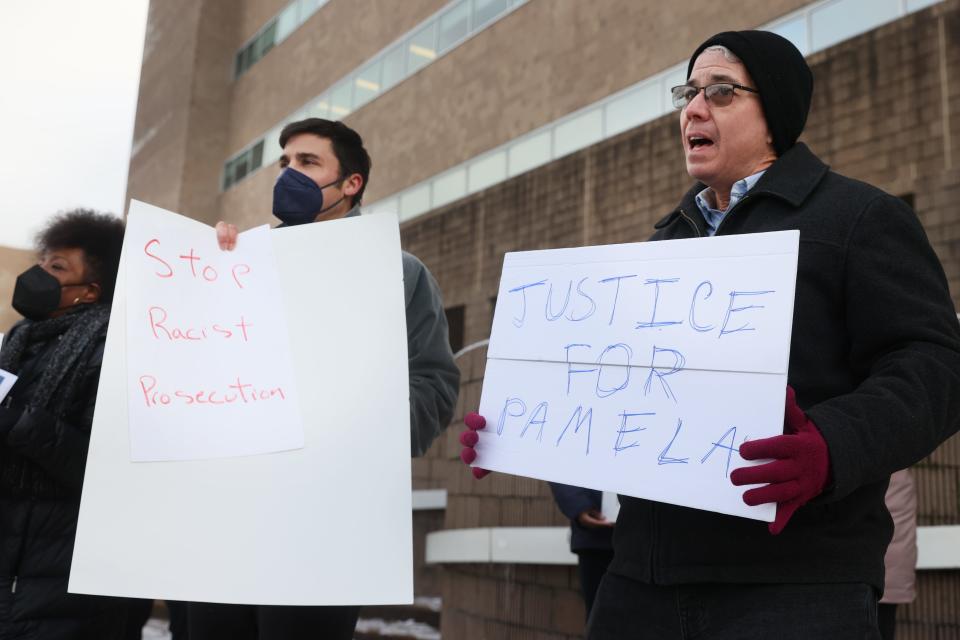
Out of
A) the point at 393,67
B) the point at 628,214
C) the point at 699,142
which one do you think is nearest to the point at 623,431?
the point at 699,142

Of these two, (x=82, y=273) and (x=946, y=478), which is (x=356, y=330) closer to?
(x=82, y=273)

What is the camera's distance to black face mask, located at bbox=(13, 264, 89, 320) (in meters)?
3.12

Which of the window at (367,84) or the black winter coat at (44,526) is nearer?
the black winter coat at (44,526)

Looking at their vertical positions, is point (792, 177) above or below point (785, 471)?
above

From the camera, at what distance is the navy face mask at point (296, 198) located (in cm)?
277

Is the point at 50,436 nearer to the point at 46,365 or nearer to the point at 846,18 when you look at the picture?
the point at 46,365

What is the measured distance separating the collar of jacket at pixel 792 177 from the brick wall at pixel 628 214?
131 inches

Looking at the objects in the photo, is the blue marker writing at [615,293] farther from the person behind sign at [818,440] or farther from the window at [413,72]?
the window at [413,72]

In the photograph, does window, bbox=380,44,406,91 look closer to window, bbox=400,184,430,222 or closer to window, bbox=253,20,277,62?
window, bbox=400,184,430,222

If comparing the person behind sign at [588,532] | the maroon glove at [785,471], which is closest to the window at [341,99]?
the person behind sign at [588,532]

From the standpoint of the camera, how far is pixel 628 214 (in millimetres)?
12508

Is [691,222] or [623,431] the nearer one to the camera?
[623,431]

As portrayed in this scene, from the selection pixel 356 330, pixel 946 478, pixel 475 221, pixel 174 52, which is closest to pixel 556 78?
pixel 475 221

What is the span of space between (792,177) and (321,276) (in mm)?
1097
